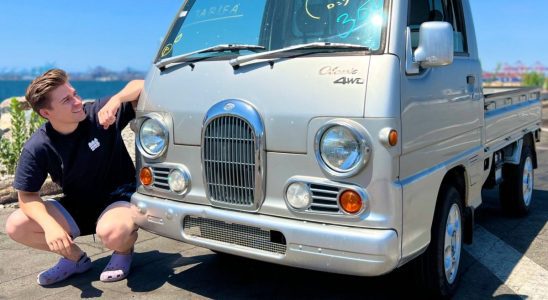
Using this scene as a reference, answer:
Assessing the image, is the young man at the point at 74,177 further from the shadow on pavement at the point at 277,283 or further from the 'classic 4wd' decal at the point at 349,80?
the 'classic 4wd' decal at the point at 349,80

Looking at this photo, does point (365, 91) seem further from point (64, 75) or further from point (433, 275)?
point (64, 75)

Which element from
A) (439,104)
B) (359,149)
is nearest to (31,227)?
(359,149)

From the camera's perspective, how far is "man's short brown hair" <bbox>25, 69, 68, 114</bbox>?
3.82 meters

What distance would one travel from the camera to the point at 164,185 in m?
3.66

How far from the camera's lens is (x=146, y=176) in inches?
148

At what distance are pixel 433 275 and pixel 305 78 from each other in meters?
1.49

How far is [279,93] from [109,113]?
1.42 meters

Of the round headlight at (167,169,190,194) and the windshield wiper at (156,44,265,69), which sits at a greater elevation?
the windshield wiper at (156,44,265,69)

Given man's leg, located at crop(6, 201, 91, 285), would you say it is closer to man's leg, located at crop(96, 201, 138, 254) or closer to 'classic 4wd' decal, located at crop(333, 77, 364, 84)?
man's leg, located at crop(96, 201, 138, 254)

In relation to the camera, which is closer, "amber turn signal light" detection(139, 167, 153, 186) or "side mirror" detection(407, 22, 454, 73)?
"side mirror" detection(407, 22, 454, 73)

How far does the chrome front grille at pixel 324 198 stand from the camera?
3.03m

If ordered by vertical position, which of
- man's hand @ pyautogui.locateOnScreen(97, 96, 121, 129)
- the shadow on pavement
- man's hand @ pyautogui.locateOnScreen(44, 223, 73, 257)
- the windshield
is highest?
the windshield

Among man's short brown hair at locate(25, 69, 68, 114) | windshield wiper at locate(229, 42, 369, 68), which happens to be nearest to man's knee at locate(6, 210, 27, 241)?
man's short brown hair at locate(25, 69, 68, 114)

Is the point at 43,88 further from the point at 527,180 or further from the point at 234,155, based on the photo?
the point at 527,180
